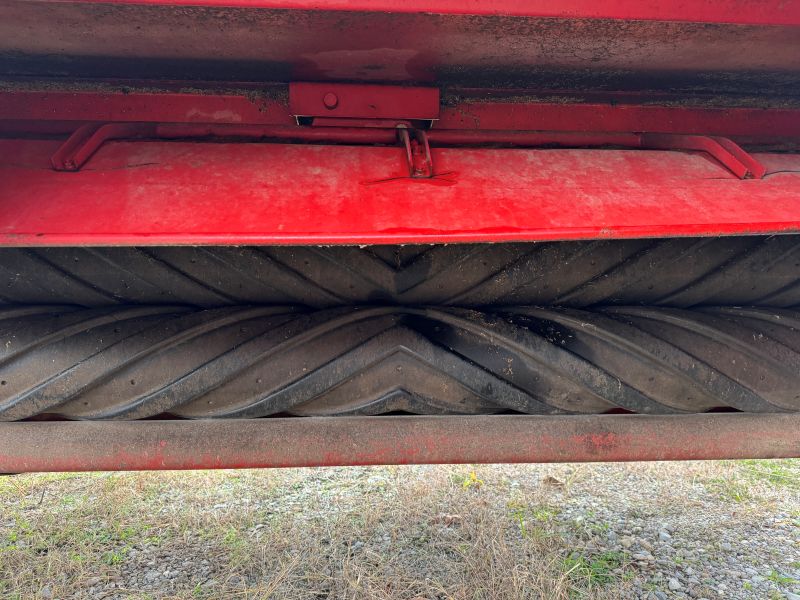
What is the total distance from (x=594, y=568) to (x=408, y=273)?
50.1 inches

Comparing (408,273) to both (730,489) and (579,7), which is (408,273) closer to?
(579,7)

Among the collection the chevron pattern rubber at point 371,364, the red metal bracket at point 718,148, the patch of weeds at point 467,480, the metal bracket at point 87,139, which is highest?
the metal bracket at point 87,139

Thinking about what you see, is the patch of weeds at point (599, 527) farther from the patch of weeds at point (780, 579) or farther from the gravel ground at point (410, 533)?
the patch of weeds at point (780, 579)

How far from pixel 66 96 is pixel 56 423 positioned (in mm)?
651

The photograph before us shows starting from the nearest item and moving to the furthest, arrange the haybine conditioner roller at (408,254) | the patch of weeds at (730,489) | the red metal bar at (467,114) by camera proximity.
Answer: the haybine conditioner roller at (408,254) → the red metal bar at (467,114) → the patch of weeds at (730,489)

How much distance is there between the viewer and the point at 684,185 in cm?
92

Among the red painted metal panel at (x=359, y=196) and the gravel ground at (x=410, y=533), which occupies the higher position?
the red painted metal panel at (x=359, y=196)

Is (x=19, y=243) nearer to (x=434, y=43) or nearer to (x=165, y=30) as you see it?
(x=165, y=30)

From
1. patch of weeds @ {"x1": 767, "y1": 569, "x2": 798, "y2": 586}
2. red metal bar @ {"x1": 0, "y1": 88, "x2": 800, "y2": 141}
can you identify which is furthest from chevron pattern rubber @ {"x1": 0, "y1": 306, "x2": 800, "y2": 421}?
patch of weeds @ {"x1": 767, "y1": 569, "x2": 798, "y2": 586}

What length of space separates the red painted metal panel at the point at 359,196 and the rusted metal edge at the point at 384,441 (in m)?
0.42

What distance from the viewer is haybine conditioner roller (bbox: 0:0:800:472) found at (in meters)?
0.86

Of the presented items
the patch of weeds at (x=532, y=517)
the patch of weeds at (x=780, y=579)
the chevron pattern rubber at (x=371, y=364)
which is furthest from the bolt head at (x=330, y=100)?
the patch of weeds at (x=780, y=579)

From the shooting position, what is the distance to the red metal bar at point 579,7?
0.72m

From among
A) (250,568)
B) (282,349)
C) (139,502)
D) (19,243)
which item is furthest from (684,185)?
(139,502)
